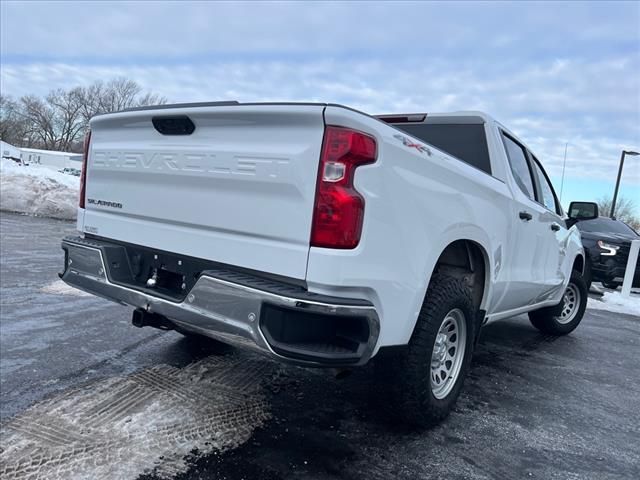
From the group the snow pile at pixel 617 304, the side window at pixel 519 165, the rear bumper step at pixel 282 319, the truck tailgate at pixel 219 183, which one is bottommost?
the snow pile at pixel 617 304

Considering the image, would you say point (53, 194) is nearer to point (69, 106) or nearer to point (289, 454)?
point (289, 454)

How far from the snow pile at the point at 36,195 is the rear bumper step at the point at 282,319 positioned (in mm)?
15274

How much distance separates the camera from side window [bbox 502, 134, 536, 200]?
4.31 metres

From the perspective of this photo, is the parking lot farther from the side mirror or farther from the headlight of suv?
the headlight of suv

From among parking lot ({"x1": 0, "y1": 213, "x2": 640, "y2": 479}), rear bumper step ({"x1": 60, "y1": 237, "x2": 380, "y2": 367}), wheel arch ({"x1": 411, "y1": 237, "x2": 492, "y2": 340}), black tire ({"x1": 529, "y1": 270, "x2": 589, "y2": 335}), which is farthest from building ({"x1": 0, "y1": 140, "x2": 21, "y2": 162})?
rear bumper step ({"x1": 60, "y1": 237, "x2": 380, "y2": 367})

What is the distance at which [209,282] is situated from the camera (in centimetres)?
250

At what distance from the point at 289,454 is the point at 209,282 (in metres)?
1.06

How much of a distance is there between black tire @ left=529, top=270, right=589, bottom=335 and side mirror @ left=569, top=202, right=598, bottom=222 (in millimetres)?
927

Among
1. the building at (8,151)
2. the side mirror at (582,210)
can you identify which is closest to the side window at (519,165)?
the side mirror at (582,210)

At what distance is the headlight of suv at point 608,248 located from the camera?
10.7 metres

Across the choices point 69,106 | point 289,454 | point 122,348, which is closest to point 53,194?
point 122,348

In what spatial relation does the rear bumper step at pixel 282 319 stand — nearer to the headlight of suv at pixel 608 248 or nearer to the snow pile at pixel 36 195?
the headlight of suv at pixel 608 248

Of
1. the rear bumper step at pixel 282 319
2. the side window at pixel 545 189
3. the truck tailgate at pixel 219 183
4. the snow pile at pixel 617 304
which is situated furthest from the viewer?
the snow pile at pixel 617 304

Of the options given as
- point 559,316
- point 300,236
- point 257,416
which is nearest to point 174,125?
point 300,236
